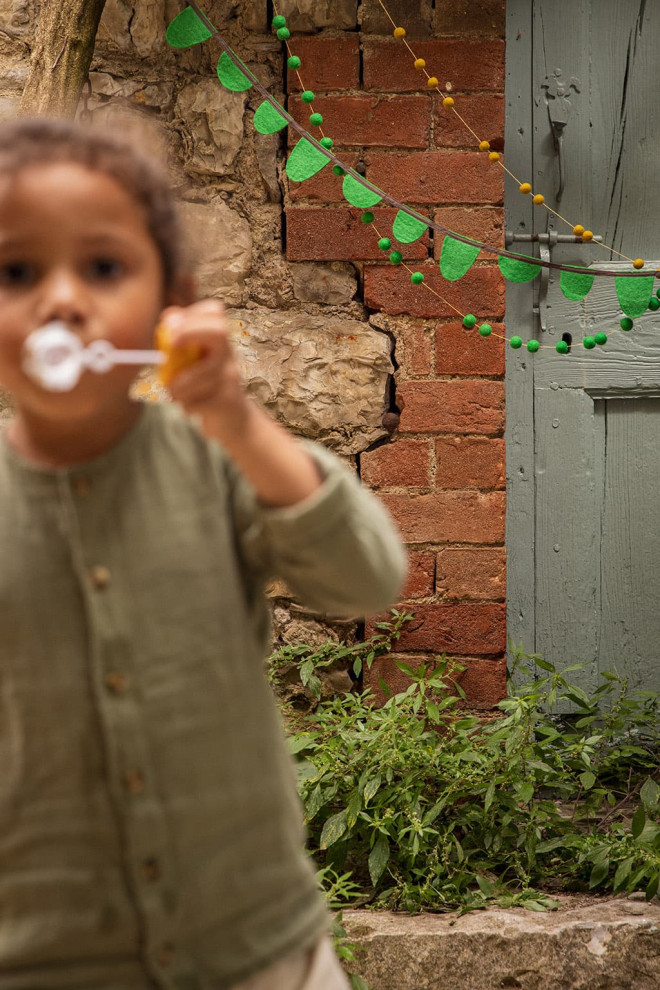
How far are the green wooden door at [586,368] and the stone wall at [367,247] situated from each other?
0.12 m

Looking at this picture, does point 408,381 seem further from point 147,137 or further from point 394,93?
point 147,137

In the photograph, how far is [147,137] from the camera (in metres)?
0.76

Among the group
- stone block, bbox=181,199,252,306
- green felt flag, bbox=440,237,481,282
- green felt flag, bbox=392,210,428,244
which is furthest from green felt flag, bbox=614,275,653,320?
stone block, bbox=181,199,252,306

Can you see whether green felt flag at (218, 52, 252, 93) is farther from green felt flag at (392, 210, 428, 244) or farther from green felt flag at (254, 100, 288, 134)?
green felt flag at (392, 210, 428, 244)

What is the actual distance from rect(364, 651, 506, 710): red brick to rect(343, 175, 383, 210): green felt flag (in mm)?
954

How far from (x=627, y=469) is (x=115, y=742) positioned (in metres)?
1.74

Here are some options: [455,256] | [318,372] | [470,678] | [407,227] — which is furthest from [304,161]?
[470,678]

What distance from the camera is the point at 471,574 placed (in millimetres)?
2053

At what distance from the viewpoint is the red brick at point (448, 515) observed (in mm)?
2041

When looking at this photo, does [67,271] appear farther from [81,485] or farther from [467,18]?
[467,18]

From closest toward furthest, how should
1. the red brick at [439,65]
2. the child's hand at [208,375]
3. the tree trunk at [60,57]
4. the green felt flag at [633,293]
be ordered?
the child's hand at [208,375] → the tree trunk at [60,57] → the green felt flag at [633,293] → the red brick at [439,65]

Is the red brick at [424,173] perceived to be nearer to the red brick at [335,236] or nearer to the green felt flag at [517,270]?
the red brick at [335,236]

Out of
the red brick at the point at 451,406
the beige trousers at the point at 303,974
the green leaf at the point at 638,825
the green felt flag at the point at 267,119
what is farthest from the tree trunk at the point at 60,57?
the green leaf at the point at 638,825

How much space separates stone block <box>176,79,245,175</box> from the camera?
200cm
